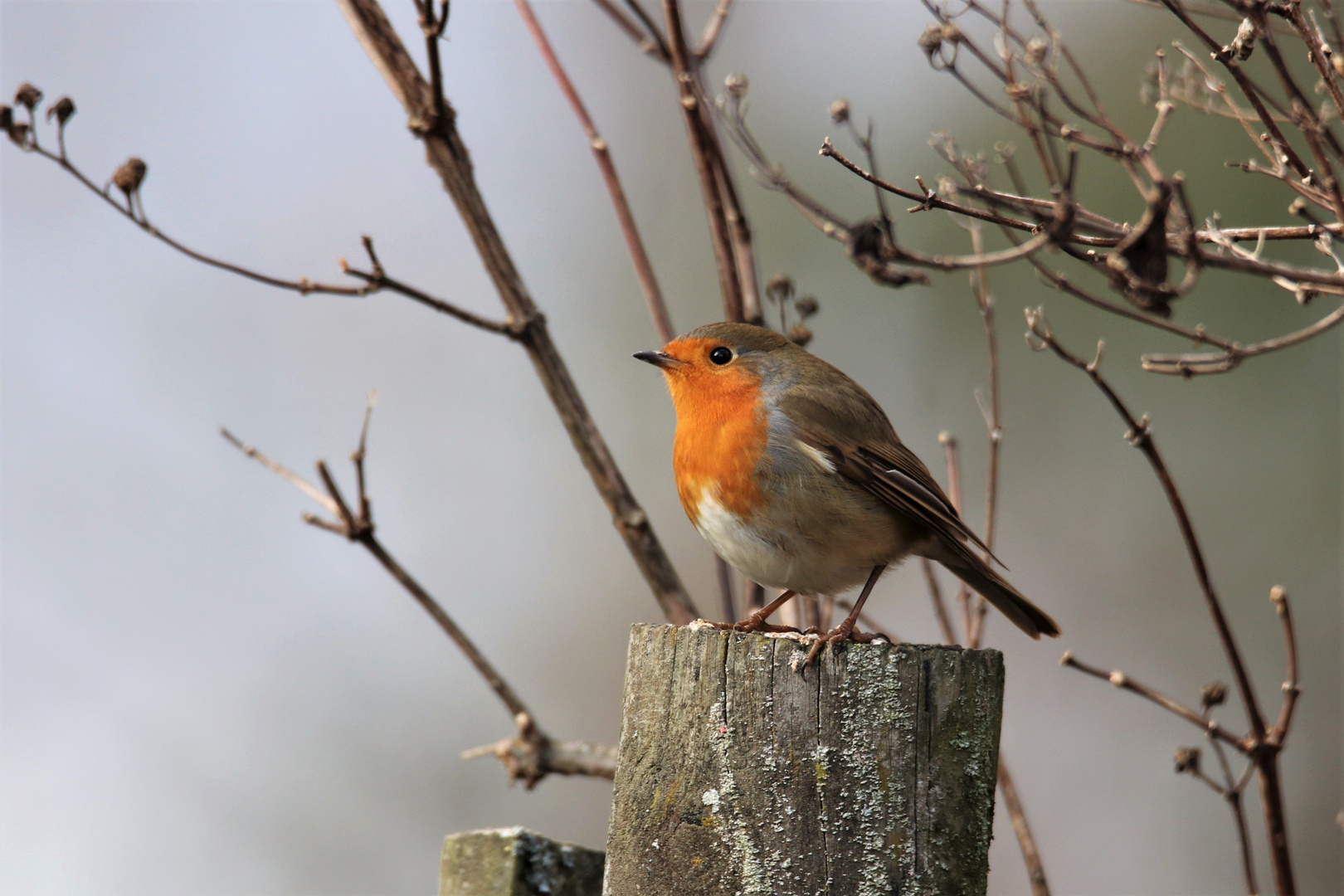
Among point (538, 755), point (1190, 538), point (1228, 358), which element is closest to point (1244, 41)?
point (1228, 358)

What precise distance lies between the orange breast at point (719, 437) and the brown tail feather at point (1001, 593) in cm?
54

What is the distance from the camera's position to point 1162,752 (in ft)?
23.1

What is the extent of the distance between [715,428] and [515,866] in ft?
3.80

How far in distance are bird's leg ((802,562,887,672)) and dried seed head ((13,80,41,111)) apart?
2.10 m

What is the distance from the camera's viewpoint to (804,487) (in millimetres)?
2725

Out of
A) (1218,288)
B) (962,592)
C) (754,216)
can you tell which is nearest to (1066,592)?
(1218,288)

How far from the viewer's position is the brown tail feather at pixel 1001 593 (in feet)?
9.28

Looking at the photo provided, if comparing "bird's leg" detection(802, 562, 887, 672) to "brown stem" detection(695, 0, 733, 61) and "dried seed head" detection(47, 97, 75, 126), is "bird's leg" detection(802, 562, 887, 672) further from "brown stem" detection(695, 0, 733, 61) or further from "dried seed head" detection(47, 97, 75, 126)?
"dried seed head" detection(47, 97, 75, 126)

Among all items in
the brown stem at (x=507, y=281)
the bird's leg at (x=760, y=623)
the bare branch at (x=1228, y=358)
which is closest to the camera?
the bare branch at (x=1228, y=358)

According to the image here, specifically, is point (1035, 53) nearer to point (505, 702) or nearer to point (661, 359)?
point (661, 359)

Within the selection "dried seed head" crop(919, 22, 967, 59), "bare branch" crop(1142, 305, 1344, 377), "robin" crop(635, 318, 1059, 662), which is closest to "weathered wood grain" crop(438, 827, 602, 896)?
"robin" crop(635, 318, 1059, 662)

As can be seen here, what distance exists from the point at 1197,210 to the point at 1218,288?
574mm

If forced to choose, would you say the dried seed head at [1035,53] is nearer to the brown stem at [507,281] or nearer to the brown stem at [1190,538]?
the brown stem at [1190,538]

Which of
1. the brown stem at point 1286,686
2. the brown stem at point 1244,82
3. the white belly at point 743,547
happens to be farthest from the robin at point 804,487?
the brown stem at point 1244,82
